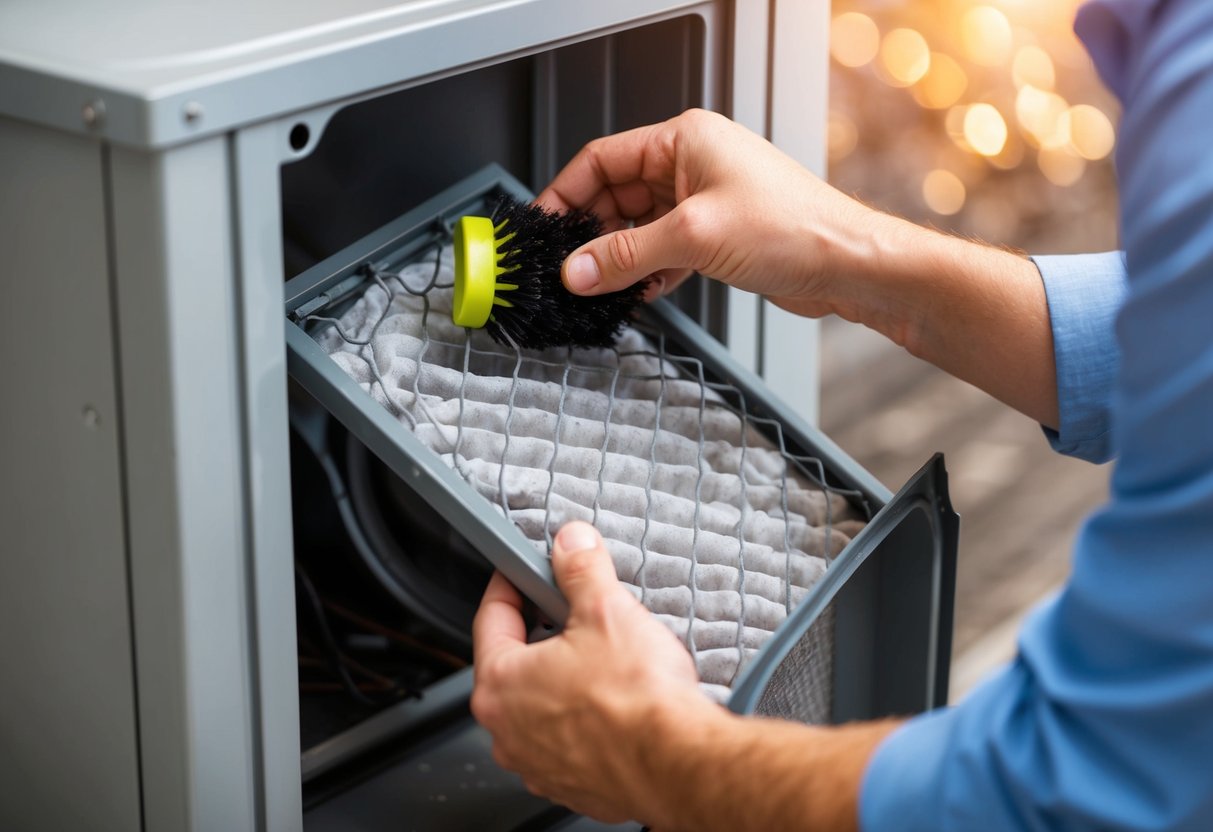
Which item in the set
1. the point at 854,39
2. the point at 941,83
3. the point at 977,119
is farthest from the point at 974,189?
the point at 854,39

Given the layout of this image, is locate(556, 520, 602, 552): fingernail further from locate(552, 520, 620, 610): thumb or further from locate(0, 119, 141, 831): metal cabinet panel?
locate(0, 119, 141, 831): metal cabinet panel

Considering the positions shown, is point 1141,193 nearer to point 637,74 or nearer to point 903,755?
point 903,755

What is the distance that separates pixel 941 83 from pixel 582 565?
6.31 feet

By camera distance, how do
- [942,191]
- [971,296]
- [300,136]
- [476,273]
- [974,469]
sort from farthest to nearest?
[942,191]
[974,469]
[971,296]
[476,273]
[300,136]

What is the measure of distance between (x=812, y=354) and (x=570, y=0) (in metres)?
0.41

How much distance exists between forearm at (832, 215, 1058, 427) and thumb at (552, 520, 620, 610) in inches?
10.4

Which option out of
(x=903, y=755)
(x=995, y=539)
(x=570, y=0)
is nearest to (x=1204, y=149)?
(x=903, y=755)

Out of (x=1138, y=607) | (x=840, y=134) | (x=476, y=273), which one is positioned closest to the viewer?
(x=1138, y=607)

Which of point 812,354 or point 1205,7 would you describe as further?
point 812,354

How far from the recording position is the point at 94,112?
1.76 ft

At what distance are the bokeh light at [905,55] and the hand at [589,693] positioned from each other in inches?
73.2

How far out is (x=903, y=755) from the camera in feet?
1.78

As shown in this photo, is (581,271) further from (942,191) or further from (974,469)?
(942,191)

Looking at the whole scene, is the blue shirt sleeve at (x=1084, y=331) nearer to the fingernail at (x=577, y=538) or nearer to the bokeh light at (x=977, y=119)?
the fingernail at (x=577, y=538)
